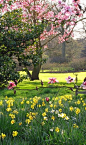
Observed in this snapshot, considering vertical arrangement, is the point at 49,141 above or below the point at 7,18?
below

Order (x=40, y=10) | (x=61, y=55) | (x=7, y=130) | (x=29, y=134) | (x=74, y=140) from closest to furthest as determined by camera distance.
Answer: (x=74, y=140)
(x=29, y=134)
(x=7, y=130)
(x=40, y=10)
(x=61, y=55)

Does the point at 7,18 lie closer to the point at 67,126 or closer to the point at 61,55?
the point at 67,126

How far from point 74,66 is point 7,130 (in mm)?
26688

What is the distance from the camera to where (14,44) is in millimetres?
8195

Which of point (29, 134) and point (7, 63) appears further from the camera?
point (7, 63)

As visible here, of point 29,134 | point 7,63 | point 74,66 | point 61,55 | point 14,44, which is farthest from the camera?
point 61,55

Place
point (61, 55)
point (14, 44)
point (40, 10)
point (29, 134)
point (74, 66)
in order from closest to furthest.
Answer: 1. point (29, 134)
2. point (14, 44)
3. point (40, 10)
4. point (74, 66)
5. point (61, 55)

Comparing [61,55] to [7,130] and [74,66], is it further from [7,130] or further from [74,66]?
[7,130]

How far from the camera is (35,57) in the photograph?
8.70 m

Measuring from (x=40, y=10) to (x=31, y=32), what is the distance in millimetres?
7854

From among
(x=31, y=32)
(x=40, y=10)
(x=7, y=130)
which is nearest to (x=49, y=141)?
(x=7, y=130)

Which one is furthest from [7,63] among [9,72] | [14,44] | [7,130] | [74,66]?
[74,66]

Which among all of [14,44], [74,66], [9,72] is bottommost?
[74,66]

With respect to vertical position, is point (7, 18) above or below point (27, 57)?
above
